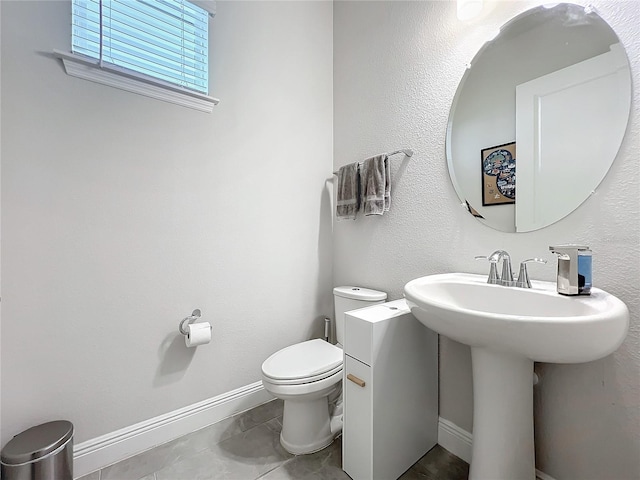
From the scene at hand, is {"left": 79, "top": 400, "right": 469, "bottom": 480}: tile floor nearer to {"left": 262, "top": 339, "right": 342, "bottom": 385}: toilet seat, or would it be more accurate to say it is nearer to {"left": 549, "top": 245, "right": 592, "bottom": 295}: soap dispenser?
{"left": 262, "top": 339, "right": 342, "bottom": 385}: toilet seat

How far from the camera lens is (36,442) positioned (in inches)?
41.8

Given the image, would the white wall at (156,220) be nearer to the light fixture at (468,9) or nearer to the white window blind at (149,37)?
the white window blind at (149,37)

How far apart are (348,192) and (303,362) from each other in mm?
1026

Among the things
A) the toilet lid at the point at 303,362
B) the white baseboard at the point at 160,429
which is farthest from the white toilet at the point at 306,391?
the white baseboard at the point at 160,429

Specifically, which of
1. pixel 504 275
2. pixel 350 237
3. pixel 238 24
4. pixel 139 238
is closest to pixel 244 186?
pixel 139 238

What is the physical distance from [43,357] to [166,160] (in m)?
0.99

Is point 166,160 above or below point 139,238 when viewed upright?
above

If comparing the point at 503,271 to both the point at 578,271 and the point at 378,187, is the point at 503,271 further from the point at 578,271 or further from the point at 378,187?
the point at 378,187

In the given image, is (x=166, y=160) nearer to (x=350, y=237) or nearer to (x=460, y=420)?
(x=350, y=237)

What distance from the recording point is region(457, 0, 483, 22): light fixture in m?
1.20

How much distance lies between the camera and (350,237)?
1.94 m

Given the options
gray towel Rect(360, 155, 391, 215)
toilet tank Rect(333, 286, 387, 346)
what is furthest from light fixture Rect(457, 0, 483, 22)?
toilet tank Rect(333, 286, 387, 346)

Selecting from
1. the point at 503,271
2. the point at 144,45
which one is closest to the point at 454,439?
the point at 503,271

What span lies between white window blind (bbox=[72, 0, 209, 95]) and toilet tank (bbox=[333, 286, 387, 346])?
138cm
